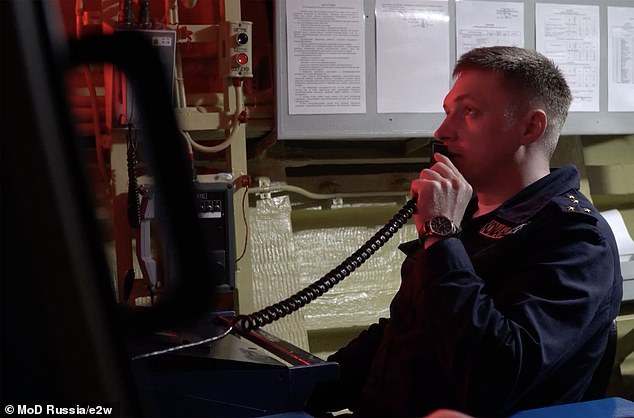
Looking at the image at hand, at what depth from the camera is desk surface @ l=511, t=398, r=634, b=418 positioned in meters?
1.28

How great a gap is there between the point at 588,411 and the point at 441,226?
1.51 ft

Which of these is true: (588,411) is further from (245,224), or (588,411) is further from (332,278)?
(245,224)

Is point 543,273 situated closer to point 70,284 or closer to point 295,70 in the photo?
point 70,284

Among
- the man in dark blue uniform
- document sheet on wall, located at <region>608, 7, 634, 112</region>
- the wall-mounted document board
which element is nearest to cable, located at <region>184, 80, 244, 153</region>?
the wall-mounted document board

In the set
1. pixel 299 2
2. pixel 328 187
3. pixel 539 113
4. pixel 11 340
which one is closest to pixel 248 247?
pixel 328 187

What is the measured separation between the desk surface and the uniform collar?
→ 0.45m

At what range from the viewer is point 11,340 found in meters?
0.49

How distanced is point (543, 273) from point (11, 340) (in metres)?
1.14

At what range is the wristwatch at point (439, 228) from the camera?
60.0 inches

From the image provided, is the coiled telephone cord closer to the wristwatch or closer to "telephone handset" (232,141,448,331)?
"telephone handset" (232,141,448,331)

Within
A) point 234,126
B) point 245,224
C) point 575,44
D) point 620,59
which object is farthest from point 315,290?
point 620,59

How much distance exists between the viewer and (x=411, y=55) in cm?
256

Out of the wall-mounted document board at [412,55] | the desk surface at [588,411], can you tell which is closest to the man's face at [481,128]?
the desk surface at [588,411]

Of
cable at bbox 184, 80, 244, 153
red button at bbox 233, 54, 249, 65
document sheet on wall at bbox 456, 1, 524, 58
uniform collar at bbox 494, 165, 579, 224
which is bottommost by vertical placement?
uniform collar at bbox 494, 165, 579, 224
